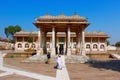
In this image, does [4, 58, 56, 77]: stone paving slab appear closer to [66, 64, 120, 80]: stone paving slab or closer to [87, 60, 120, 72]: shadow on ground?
[66, 64, 120, 80]: stone paving slab

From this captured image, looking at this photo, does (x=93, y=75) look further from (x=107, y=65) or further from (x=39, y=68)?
(x=107, y=65)

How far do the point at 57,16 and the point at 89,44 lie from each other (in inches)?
1217

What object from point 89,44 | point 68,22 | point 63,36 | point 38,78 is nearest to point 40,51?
point 68,22

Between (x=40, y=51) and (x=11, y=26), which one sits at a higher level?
(x=11, y=26)

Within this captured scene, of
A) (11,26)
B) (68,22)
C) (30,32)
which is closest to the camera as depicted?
(68,22)

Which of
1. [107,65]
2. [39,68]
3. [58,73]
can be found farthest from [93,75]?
[107,65]

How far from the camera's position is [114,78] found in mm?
11516

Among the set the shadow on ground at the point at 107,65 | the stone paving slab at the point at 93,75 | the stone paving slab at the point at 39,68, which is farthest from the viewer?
the shadow on ground at the point at 107,65

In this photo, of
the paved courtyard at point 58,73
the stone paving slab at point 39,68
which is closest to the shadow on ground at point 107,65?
the paved courtyard at point 58,73

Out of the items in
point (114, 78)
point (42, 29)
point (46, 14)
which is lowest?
point (114, 78)

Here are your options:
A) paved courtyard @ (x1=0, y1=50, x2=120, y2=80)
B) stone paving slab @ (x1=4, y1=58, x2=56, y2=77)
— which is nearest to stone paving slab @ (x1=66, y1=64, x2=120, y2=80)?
paved courtyard @ (x1=0, y1=50, x2=120, y2=80)

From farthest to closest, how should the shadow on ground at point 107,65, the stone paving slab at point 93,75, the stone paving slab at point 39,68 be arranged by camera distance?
the shadow on ground at point 107,65 → the stone paving slab at point 39,68 → the stone paving slab at point 93,75

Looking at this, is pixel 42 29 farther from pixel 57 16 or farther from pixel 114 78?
pixel 114 78

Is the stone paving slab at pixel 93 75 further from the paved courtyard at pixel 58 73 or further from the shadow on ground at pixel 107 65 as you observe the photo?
the shadow on ground at pixel 107 65
